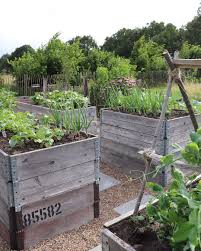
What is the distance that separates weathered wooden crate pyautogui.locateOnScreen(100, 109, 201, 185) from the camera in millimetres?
4020

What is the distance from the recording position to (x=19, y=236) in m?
2.76

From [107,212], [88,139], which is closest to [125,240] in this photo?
[88,139]

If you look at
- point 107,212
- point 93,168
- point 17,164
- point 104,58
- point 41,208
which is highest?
point 104,58

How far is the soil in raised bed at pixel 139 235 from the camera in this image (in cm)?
157

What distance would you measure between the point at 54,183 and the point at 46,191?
0.10 m

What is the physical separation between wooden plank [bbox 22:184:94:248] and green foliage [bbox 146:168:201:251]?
→ 1.53m

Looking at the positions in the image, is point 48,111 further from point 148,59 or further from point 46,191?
point 148,59

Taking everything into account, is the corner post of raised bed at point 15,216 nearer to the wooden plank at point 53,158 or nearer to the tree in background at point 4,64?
the wooden plank at point 53,158

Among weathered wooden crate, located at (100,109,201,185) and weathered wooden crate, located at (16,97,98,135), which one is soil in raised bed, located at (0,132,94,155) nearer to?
weathered wooden crate, located at (100,109,201,185)

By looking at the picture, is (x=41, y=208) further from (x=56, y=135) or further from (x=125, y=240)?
(x=125, y=240)

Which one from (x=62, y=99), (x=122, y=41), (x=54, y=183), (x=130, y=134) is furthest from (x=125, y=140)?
(x=122, y=41)

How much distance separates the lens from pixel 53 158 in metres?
2.83

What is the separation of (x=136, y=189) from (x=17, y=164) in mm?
1914

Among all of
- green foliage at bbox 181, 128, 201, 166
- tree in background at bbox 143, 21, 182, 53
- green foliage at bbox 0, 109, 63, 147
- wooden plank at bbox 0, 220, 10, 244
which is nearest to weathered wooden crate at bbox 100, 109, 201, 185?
green foliage at bbox 0, 109, 63, 147
